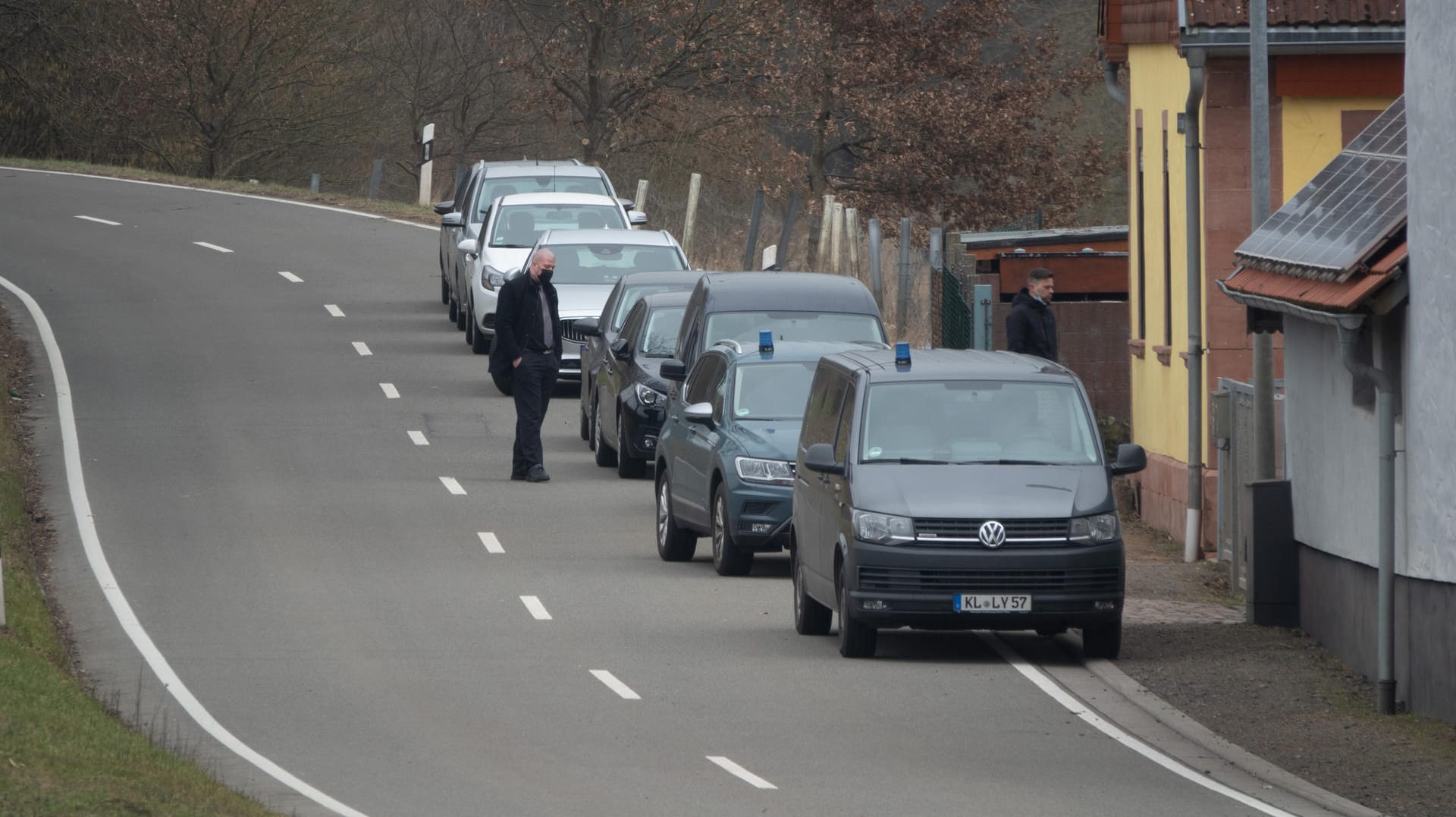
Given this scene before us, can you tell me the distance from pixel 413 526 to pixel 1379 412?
8.69 m

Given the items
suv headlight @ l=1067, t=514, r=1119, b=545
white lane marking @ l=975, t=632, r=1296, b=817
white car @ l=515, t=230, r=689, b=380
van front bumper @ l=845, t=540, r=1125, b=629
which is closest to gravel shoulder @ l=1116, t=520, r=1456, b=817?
white lane marking @ l=975, t=632, r=1296, b=817

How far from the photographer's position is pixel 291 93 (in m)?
53.2

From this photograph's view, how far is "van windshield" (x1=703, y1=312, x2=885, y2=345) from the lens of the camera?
20859 mm

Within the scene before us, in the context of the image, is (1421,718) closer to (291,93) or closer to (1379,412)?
(1379,412)

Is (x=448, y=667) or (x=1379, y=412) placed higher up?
(x=1379, y=412)

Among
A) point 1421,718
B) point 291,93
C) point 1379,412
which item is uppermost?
point 291,93

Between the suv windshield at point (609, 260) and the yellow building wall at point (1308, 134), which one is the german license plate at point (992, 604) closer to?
the yellow building wall at point (1308, 134)

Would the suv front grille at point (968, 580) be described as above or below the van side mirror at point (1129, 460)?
below

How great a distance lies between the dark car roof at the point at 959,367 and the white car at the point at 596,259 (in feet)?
38.5

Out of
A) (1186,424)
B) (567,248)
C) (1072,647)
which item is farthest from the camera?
(567,248)

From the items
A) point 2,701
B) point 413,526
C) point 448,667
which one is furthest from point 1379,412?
point 413,526

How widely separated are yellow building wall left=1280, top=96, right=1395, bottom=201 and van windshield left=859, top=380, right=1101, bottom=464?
5.75 m

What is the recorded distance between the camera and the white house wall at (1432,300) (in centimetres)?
1220

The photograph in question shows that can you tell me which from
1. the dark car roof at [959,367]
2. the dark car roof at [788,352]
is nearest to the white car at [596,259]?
the dark car roof at [788,352]
